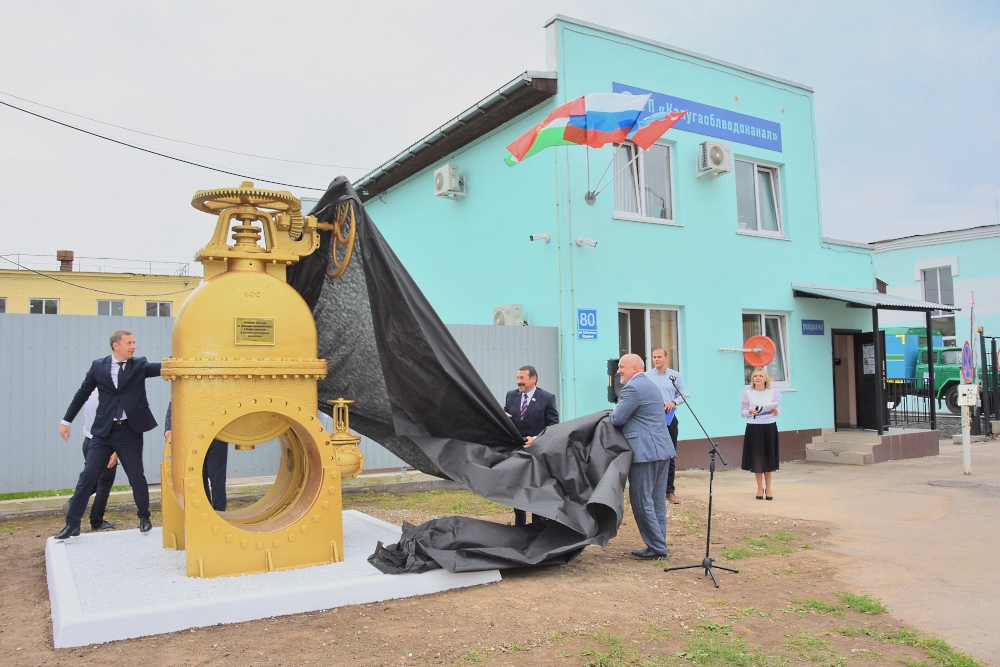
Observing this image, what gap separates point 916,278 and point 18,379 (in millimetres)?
27827

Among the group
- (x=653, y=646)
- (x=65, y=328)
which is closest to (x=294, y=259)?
(x=653, y=646)

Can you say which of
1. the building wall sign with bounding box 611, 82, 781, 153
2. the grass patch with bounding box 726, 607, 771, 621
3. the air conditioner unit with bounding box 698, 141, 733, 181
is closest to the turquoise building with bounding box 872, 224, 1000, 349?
the building wall sign with bounding box 611, 82, 781, 153

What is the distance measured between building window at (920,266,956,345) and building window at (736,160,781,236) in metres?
15.2

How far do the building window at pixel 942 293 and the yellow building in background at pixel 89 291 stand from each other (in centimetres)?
3477

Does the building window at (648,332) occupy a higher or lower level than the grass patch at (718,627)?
higher

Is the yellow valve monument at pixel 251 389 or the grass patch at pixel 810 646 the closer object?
the grass patch at pixel 810 646

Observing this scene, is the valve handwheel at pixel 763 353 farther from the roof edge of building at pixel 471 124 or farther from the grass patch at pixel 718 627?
the roof edge of building at pixel 471 124

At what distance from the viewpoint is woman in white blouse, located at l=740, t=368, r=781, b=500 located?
9428 millimetres

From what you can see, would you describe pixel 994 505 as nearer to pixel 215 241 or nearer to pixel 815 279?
pixel 815 279

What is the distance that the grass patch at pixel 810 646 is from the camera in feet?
13.8

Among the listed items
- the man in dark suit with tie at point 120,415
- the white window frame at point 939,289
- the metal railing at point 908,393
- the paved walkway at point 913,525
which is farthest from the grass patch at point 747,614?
the white window frame at point 939,289

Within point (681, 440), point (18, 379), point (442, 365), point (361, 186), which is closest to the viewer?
point (442, 365)

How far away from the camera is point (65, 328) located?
9.29 meters

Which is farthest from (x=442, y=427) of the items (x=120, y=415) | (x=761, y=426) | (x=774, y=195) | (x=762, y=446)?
(x=774, y=195)
